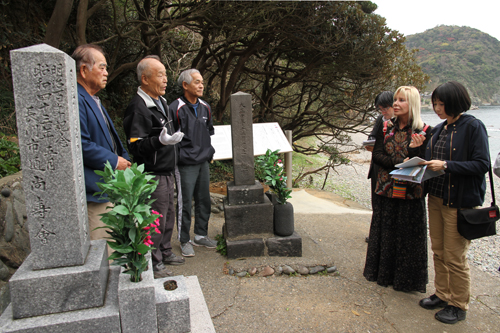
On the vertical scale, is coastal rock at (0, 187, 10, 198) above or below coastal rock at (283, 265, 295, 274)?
above

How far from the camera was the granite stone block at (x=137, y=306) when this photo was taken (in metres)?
1.65

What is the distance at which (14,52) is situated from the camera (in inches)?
61.5

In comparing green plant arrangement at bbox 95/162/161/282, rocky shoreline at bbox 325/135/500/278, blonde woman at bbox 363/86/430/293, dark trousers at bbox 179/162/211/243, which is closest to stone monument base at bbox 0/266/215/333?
green plant arrangement at bbox 95/162/161/282

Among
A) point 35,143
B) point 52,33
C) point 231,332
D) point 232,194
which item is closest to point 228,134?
point 232,194

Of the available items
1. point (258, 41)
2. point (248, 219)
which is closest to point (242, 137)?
point (248, 219)

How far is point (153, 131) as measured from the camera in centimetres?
303

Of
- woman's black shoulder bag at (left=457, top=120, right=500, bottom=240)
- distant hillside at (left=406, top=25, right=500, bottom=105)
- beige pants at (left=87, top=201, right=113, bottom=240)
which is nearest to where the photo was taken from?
beige pants at (left=87, top=201, right=113, bottom=240)

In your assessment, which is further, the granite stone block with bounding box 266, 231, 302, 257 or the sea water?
the sea water

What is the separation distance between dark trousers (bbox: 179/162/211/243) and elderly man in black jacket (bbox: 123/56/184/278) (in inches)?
16.6

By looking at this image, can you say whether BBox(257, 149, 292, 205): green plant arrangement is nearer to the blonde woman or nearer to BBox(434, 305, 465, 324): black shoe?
the blonde woman

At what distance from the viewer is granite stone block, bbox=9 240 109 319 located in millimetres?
1615

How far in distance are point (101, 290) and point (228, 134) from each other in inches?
153

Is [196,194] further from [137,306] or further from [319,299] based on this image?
[137,306]

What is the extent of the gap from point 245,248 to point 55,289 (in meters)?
2.30
